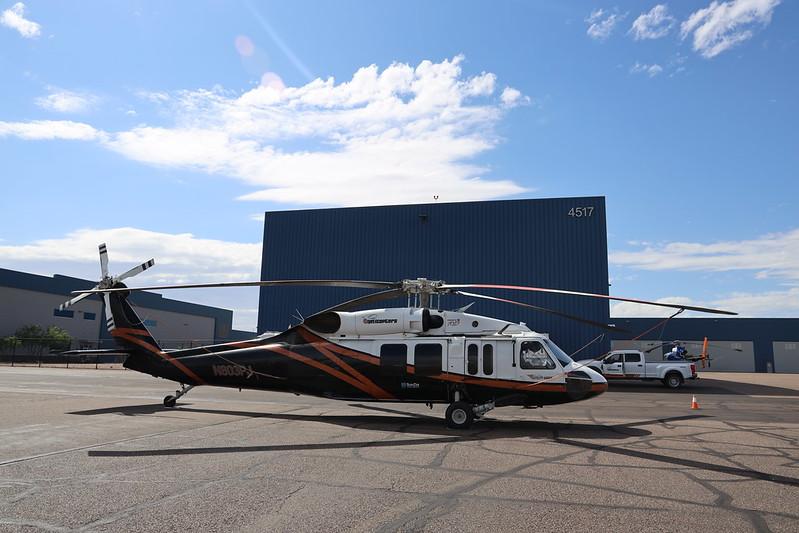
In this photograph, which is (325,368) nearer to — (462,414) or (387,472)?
(462,414)

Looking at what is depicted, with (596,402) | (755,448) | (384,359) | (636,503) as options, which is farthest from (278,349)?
(596,402)

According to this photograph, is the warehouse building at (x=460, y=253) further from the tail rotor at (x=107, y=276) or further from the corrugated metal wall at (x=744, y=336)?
the corrugated metal wall at (x=744, y=336)

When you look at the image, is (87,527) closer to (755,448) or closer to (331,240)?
(755,448)

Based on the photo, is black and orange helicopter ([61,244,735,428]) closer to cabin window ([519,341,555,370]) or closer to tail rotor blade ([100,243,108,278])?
cabin window ([519,341,555,370])

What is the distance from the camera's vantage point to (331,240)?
3588cm

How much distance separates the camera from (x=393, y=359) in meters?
12.5

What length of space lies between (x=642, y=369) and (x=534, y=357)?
18.4 meters

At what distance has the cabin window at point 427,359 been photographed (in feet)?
40.1

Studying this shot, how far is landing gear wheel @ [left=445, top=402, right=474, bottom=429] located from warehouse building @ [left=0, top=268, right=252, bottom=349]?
108 ft

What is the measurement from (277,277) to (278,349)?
925 inches

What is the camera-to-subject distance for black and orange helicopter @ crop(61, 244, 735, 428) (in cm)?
1186

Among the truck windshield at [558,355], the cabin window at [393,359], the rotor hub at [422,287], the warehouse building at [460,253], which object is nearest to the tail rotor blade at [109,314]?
the cabin window at [393,359]

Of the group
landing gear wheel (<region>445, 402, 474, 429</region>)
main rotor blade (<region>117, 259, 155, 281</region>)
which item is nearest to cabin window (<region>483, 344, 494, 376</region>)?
landing gear wheel (<region>445, 402, 474, 429</region>)

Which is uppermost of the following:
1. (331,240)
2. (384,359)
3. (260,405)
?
(331,240)
